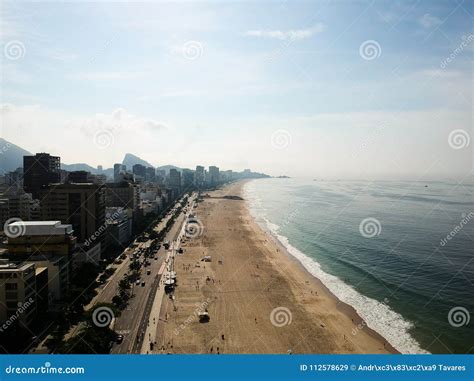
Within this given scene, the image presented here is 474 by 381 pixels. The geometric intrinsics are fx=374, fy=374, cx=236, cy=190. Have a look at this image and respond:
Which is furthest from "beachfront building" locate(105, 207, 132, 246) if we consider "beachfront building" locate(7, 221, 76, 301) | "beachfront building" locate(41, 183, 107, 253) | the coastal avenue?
"beachfront building" locate(7, 221, 76, 301)

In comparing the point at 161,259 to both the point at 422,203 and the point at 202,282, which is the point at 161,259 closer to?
the point at 202,282

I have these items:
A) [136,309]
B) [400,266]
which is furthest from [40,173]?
[400,266]

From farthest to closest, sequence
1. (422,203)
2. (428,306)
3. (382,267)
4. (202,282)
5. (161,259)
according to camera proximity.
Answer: (422,203) → (161,259) → (382,267) → (202,282) → (428,306)

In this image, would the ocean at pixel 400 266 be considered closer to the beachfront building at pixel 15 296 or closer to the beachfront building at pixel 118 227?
the beachfront building at pixel 15 296

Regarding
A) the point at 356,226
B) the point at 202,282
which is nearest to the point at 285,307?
the point at 202,282

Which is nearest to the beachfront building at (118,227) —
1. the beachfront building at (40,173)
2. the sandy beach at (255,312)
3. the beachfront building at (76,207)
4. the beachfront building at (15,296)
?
the beachfront building at (76,207)
